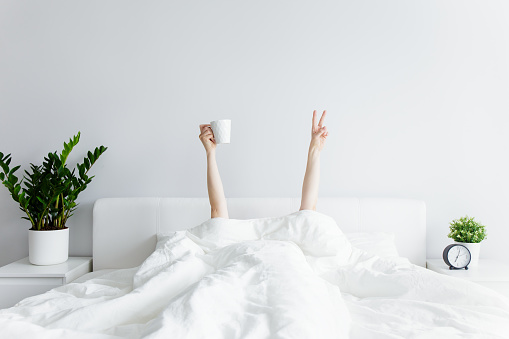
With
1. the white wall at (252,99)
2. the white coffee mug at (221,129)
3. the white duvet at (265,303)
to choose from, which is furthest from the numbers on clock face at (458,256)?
the white coffee mug at (221,129)

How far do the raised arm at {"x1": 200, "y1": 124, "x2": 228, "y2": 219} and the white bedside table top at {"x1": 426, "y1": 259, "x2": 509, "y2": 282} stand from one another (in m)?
1.21

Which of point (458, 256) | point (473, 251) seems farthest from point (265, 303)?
point (473, 251)

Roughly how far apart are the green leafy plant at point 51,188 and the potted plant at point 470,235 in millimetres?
2075

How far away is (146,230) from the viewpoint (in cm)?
254

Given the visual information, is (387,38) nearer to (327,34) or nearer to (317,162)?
(327,34)

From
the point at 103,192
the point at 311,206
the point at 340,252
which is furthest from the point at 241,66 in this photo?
the point at 340,252

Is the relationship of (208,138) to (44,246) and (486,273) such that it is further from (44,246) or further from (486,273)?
(486,273)

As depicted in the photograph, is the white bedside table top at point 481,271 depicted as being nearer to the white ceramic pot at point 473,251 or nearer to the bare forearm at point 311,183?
the white ceramic pot at point 473,251

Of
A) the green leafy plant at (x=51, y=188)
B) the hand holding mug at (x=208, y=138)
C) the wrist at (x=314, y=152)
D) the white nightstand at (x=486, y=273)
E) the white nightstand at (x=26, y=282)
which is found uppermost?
the hand holding mug at (x=208, y=138)

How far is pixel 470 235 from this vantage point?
237 centimetres

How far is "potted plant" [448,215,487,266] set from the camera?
7.76ft

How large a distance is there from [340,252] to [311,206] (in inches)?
16.1

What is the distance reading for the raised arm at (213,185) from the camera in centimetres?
231

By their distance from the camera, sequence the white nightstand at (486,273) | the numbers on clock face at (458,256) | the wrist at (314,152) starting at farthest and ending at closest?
the wrist at (314,152) < the numbers on clock face at (458,256) < the white nightstand at (486,273)
